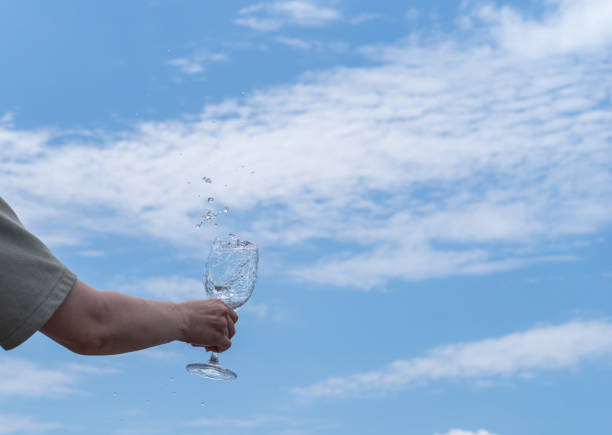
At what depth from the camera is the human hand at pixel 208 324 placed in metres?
4.01

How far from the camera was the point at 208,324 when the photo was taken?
4.16m

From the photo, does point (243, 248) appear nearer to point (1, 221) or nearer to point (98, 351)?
point (98, 351)

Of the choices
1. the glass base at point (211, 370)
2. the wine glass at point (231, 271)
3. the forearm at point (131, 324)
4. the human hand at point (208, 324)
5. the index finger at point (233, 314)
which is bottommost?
the forearm at point (131, 324)

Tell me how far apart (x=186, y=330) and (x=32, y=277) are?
3.53 feet

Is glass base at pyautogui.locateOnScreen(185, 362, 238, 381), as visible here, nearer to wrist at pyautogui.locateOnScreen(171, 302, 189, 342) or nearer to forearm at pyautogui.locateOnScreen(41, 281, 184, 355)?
wrist at pyautogui.locateOnScreen(171, 302, 189, 342)

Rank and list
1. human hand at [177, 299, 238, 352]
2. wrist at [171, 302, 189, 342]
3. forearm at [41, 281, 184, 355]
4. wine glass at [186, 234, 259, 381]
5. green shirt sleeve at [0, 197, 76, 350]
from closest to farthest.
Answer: green shirt sleeve at [0, 197, 76, 350] < forearm at [41, 281, 184, 355] < wrist at [171, 302, 189, 342] < human hand at [177, 299, 238, 352] < wine glass at [186, 234, 259, 381]

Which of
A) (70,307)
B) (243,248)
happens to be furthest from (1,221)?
(243,248)

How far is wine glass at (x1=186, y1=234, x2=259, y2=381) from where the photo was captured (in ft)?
15.6

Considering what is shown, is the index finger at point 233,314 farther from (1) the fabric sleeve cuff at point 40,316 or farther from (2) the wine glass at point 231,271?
(1) the fabric sleeve cuff at point 40,316

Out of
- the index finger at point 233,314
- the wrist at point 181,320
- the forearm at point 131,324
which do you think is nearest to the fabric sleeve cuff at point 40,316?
the forearm at point 131,324

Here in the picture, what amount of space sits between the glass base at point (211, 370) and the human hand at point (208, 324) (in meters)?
0.10

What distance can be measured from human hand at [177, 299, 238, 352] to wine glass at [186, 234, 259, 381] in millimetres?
306

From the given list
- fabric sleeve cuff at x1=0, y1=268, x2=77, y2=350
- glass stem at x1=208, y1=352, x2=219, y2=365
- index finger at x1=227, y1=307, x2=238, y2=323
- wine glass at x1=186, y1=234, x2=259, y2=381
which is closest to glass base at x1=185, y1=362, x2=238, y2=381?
glass stem at x1=208, y1=352, x2=219, y2=365

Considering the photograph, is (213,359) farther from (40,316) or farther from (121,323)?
(40,316)
